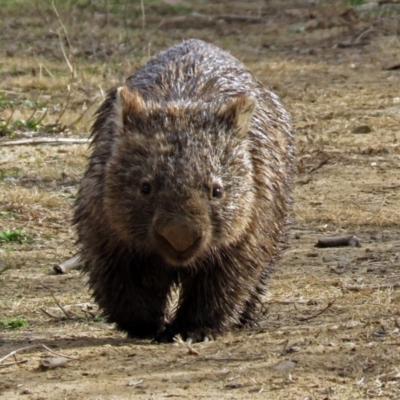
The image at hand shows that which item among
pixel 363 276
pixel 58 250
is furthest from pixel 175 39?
pixel 363 276

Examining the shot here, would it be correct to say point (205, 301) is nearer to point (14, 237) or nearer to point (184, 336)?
point (184, 336)

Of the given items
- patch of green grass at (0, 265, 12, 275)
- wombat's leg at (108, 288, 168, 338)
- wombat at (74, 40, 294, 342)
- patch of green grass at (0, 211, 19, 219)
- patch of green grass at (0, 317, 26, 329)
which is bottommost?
patch of green grass at (0, 211, 19, 219)

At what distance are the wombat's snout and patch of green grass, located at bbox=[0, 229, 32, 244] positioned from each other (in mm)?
2913

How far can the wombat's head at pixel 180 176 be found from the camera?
16.2ft

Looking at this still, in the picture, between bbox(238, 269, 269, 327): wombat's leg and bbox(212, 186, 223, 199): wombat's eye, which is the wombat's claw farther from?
bbox(212, 186, 223, 199): wombat's eye

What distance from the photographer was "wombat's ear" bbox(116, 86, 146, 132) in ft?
17.7

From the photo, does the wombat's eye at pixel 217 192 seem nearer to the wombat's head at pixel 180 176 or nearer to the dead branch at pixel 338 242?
the wombat's head at pixel 180 176

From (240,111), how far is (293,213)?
8.76ft

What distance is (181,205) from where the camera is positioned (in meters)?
4.90

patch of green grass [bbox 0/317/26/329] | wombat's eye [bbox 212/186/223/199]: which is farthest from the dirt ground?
wombat's eye [bbox 212/186/223/199]

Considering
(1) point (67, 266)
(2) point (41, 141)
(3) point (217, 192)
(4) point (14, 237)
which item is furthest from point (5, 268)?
(2) point (41, 141)

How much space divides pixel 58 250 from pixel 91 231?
197 centimetres

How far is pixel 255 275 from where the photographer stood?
5.65 metres

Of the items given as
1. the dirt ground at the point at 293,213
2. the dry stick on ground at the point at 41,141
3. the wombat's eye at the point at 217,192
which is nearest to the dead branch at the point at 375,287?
the dirt ground at the point at 293,213
